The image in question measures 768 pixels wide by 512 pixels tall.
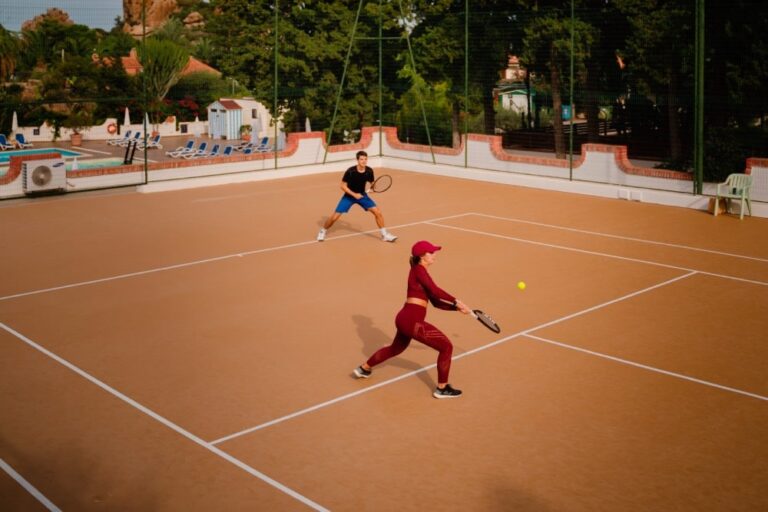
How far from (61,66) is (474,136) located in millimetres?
30439

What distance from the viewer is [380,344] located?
1232 centimetres

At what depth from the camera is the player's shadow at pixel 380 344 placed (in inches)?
449

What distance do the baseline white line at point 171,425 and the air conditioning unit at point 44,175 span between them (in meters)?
12.0

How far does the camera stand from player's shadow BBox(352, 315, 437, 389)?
1141 centimetres

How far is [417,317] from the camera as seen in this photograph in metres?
10.2

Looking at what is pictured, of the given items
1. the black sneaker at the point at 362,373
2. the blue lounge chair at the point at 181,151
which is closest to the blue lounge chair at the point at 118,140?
the blue lounge chair at the point at 181,151

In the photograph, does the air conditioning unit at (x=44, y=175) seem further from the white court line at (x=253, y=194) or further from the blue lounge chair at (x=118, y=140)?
the blue lounge chair at (x=118, y=140)

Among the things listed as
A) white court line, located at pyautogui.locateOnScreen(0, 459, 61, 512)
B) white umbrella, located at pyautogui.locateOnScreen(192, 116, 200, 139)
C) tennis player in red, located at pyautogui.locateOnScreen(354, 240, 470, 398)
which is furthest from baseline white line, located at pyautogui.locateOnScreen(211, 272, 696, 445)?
white umbrella, located at pyautogui.locateOnScreen(192, 116, 200, 139)

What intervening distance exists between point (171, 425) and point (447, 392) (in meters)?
2.95

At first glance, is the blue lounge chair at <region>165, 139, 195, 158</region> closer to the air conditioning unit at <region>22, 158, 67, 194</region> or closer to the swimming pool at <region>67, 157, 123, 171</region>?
the swimming pool at <region>67, 157, 123, 171</region>

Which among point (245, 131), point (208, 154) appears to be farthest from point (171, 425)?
point (245, 131)

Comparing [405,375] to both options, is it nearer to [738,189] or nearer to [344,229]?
[344,229]

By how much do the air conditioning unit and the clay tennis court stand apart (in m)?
4.23

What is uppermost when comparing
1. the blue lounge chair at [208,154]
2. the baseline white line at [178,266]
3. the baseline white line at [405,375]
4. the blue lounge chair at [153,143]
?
the blue lounge chair at [153,143]
